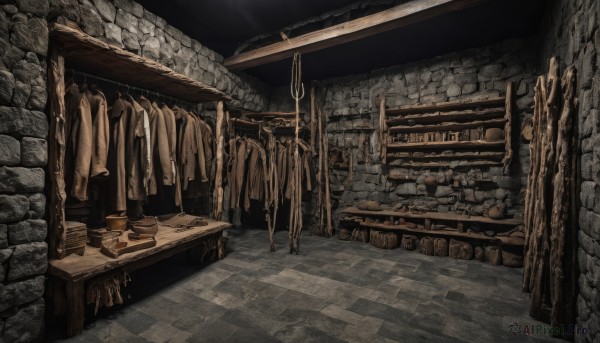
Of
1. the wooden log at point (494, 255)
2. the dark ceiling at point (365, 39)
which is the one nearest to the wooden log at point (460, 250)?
the wooden log at point (494, 255)

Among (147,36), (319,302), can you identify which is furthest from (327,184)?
(147,36)

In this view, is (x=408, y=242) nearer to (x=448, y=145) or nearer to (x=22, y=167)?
(x=448, y=145)

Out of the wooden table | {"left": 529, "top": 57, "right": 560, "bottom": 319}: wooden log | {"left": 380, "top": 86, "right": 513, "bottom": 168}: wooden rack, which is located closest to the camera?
the wooden table

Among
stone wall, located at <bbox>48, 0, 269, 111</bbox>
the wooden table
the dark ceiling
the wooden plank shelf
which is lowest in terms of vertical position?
the wooden table

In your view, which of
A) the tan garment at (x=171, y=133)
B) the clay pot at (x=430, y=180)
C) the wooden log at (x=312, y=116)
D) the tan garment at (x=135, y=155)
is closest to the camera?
the tan garment at (x=135, y=155)

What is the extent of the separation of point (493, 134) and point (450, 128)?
0.62m

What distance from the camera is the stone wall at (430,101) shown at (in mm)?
4379

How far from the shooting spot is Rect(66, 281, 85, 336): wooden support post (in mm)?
2137

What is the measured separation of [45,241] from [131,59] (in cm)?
177

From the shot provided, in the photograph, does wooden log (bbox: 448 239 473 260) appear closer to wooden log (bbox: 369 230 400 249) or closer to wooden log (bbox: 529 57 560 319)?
wooden log (bbox: 369 230 400 249)

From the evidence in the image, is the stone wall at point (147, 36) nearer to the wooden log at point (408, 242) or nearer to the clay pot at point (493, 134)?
the wooden log at point (408, 242)

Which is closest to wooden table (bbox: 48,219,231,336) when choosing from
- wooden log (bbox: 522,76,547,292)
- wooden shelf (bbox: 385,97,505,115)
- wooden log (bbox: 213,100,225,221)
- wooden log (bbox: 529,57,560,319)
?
wooden log (bbox: 213,100,225,221)

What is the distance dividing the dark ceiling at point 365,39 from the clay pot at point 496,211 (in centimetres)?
266

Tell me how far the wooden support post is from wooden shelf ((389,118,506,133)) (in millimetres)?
4924
